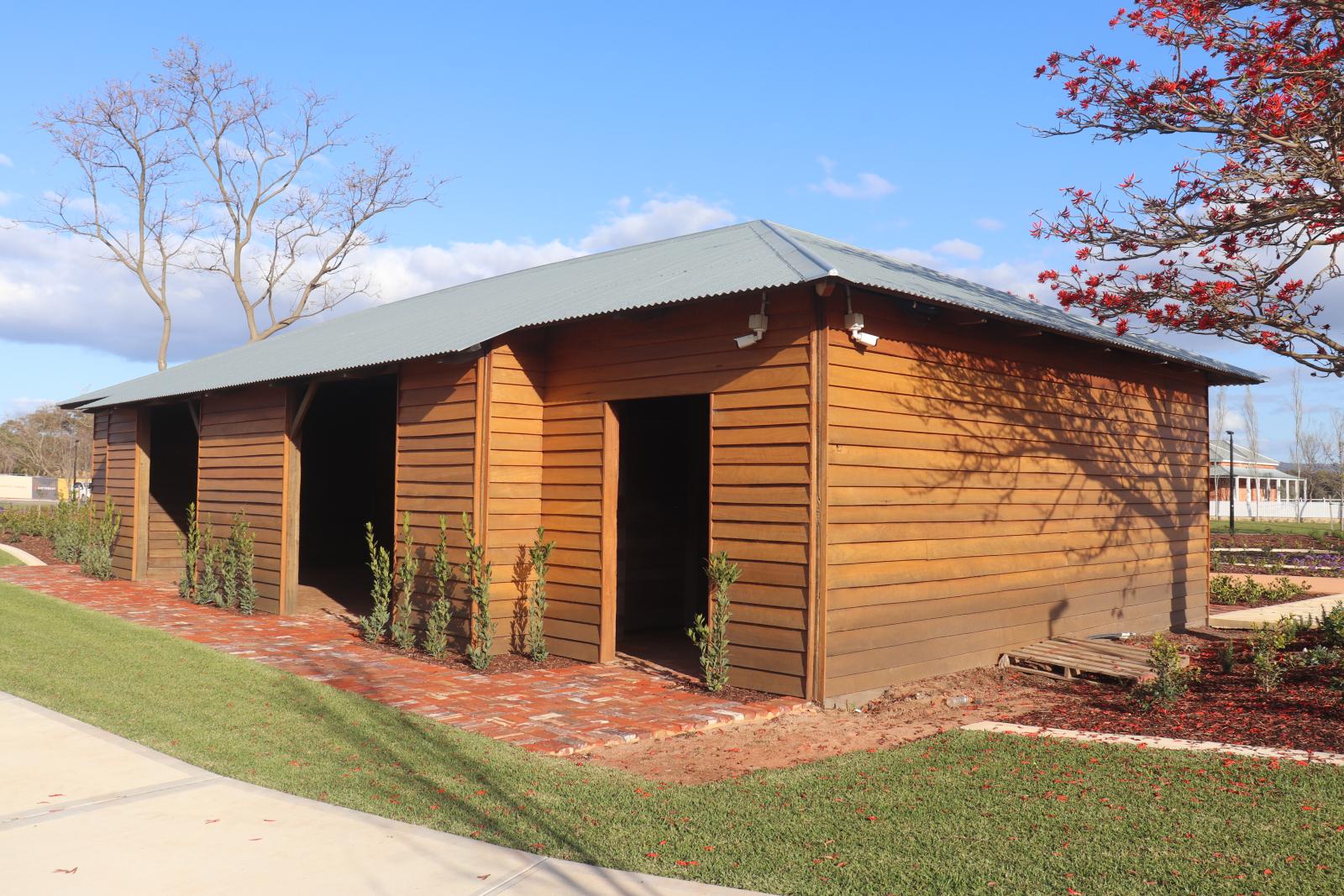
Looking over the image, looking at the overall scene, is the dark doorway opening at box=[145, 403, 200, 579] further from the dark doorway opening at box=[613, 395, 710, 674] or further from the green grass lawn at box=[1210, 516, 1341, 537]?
the green grass lawn at box=[1210, 516, 1341, 537]

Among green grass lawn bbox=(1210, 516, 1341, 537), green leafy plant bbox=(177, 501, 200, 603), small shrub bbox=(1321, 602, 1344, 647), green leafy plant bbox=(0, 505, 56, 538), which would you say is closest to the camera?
small shrub bbox=(1321, 602, 1344, 647)

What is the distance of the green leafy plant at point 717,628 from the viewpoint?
752 centimetres

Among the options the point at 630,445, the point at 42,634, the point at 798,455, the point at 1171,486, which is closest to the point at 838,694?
the point at 798,455

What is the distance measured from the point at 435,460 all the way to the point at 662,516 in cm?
284

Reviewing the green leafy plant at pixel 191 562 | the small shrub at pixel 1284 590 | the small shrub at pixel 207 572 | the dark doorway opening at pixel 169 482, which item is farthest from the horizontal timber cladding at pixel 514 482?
the small shrub at pixel 1284 590

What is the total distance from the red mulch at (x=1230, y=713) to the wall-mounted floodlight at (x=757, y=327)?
3.28 metres

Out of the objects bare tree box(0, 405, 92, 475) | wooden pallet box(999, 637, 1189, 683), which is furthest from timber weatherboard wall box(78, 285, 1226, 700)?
bare tree box(0, 405, 92, 475)

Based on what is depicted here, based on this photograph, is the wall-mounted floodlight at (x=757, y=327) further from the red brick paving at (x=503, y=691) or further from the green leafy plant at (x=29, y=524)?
the green leafy plant at (x=29, y=524)

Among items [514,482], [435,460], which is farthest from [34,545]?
[514,482]

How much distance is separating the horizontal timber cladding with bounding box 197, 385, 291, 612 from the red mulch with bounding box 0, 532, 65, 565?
6.70 m

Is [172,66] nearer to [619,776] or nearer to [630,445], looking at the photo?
[630,445]

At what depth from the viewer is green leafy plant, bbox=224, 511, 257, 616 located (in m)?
12.1

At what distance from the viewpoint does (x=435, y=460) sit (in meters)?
9.52

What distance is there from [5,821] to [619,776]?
2874mm
